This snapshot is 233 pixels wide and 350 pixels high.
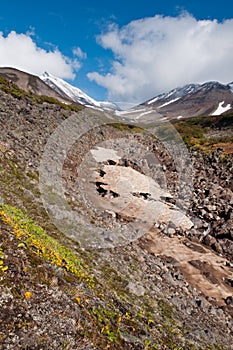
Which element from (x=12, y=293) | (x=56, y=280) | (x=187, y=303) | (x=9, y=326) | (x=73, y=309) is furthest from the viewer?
(x=187, y=303)

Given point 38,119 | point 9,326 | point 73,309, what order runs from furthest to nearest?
1. point 38,119
2. point 73,309
3. point 9,326

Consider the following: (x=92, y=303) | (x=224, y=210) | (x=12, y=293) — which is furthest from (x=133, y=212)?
(x=12, y=293)

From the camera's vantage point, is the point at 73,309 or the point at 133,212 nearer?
the point at 73,309

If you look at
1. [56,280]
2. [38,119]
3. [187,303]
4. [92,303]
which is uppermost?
[38,119]

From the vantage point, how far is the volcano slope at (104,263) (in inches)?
240

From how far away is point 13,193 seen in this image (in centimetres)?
1366

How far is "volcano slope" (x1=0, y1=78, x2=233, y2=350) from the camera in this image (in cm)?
610

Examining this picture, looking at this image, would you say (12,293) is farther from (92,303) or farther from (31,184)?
(31,184)

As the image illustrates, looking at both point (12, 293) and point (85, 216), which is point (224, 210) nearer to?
point (85, 216)

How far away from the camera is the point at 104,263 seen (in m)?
11.9

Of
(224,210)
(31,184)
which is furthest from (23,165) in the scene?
(224,210)

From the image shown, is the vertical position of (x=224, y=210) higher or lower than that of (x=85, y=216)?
higher

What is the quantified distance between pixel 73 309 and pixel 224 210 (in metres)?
21.8

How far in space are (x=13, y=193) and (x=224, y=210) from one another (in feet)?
62.0
